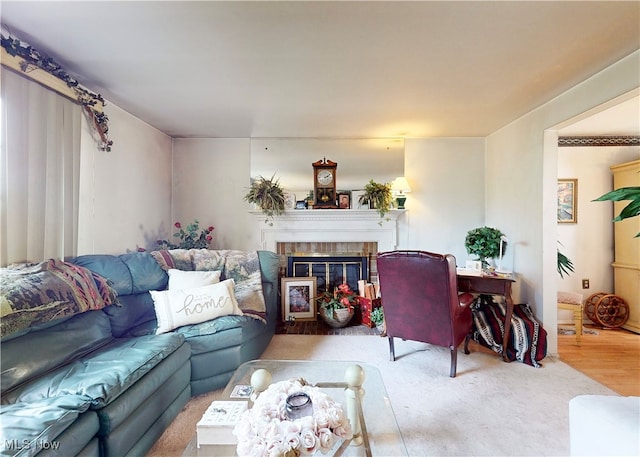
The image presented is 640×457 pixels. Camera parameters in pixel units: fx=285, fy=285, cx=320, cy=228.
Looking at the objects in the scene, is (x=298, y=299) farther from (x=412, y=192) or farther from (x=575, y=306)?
(x=575, y=306)

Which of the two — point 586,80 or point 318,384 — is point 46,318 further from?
point 586,80

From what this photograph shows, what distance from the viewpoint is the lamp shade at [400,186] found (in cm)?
351

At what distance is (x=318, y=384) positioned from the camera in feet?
5.02

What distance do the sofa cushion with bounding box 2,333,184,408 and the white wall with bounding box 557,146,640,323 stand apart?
428 centimetres

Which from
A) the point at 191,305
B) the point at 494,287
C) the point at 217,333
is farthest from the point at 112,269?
the point at 494,287

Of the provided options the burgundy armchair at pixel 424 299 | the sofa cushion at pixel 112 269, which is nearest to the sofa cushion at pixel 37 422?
the sofa cushion at pixel 112 269

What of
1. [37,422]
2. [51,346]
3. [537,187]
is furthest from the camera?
[537,187]

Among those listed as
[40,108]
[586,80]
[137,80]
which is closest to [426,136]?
[586,80]

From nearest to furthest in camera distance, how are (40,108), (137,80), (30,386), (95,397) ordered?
(95,397) → (30,386) → (40,108) → (137,80)

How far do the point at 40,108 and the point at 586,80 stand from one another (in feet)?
12.7

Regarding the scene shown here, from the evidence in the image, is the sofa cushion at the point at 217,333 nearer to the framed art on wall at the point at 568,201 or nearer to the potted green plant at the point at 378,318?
the potted green plant at the point at 378,318

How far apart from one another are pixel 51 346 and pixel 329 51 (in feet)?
7.57

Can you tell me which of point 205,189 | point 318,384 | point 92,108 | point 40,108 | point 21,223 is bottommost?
point 318,384

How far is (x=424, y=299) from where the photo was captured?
2303 mm
